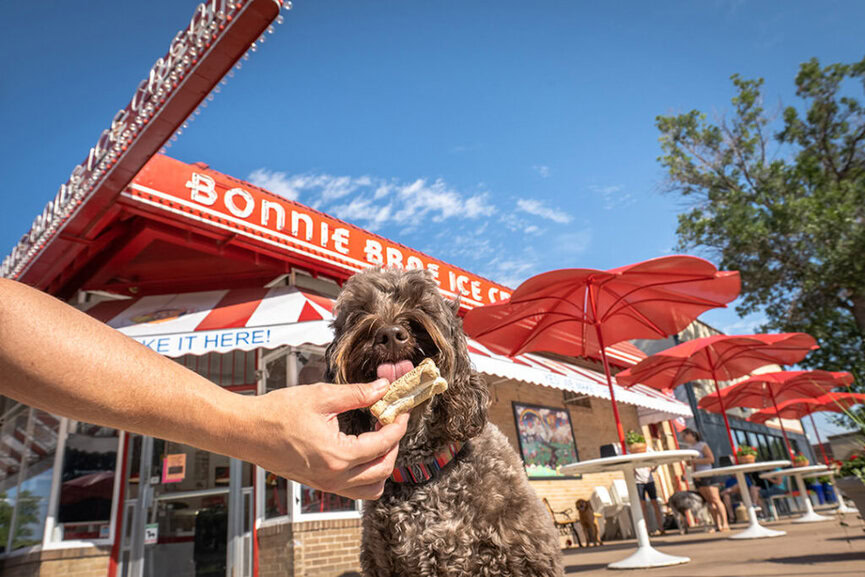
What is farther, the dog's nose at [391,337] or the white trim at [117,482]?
the white trim at [117,482]

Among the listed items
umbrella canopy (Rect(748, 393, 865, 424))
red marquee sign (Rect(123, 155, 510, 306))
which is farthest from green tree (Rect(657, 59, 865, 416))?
red marquee sign (Rect(123, 155, 510, 306))

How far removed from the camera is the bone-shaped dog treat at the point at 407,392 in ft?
4.64

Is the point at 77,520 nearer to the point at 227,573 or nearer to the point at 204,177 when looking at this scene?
the point at 227,573

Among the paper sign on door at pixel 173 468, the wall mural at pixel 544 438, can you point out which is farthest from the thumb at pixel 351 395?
the wall mural at pixel 544 438

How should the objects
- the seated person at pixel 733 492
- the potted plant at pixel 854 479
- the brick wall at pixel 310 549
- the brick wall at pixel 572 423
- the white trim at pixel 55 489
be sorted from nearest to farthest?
the potted plant at pixel 854 479, the brick wall at pixel 310 549, the white trim at pixel 55 489, the brick wall at pixel 572 423, the seated person at pixel 733 492

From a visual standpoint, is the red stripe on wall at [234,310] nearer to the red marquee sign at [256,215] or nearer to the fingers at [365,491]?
the red marquee sign at [256,215]

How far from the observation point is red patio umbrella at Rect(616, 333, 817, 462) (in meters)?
9.54

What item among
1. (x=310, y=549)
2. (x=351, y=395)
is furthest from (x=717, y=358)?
(x=351, y=395)

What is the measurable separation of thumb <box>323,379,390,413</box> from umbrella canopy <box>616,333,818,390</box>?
9.20 meters

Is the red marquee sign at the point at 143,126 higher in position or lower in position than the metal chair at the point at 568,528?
higher

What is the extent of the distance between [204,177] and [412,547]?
7.31 m

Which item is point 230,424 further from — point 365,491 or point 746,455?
point 746,455

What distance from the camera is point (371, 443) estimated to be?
121 cm

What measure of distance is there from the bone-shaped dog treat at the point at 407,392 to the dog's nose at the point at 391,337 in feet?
1.88
